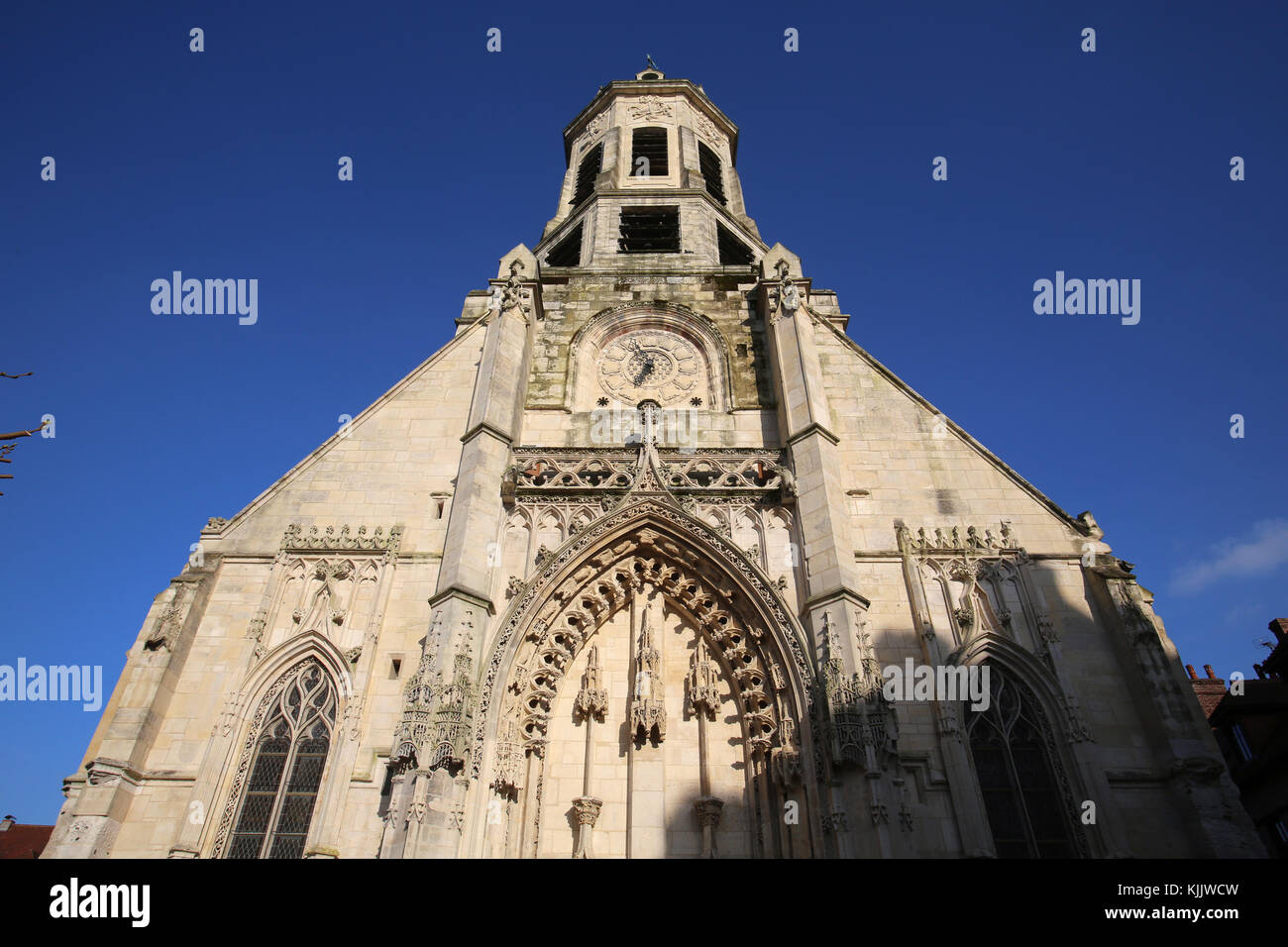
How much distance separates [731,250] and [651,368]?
7.13m

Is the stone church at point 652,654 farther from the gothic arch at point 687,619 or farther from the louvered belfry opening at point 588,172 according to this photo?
the louvered belfry opening at point 588,172

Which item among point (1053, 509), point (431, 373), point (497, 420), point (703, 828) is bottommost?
point (703, 828)

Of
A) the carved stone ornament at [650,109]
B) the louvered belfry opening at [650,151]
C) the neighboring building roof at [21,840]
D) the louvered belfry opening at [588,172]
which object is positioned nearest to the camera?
the louvered belfry opening at [588,172]

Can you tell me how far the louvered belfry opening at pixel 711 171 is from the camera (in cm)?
2400

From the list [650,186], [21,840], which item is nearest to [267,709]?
[650,186]

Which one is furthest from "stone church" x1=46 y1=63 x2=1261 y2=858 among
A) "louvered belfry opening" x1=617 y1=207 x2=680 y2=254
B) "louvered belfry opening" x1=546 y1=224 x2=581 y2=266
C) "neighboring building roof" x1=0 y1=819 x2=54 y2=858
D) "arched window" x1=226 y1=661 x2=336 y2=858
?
"neighboring building roof" x1=0 y1=819 x2=54 y2=858

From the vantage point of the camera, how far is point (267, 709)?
36.1ft

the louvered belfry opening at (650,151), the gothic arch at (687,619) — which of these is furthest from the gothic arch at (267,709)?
the louvered belfry opening at (650,151)

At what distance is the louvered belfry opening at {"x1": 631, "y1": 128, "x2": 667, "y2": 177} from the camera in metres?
23.9

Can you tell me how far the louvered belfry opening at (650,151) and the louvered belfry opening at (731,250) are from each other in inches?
150
